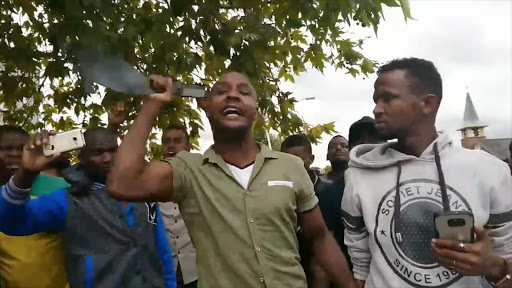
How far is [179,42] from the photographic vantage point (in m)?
4.20

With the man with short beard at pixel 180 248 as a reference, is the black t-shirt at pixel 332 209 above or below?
above

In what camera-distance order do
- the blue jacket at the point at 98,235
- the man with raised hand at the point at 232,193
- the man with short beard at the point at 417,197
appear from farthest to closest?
the blue jacket at the point at 98,235 < the man with raised hand at the point at 232,193 < the man with short beard at the point at 417,197

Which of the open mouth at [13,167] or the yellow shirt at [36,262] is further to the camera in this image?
the open mouth at [13,167]

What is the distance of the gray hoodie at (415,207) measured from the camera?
2.03 metres

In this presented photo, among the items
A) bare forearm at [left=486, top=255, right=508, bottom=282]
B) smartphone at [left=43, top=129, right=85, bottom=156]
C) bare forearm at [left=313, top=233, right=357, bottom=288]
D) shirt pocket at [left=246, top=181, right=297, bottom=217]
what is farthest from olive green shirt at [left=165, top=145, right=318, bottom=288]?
bare forearm at [left=486, top=255, right=508, bottom=282]

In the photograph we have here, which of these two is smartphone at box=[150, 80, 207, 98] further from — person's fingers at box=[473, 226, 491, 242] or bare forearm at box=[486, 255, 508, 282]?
bare forearm at box=[486, 255, 508, 282]

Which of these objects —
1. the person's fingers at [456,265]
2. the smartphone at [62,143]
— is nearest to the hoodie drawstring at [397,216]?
the person's fingers at [456,265]

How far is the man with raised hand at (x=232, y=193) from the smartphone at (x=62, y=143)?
32cm

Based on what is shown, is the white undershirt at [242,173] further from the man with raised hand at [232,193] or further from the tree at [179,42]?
the tree at [179,42]

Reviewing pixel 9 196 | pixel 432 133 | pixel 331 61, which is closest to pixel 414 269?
pixel 432 133

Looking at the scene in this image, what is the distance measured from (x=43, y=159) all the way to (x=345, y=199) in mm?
1256

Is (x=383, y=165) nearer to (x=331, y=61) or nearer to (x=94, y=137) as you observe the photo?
(x=94, y=137)

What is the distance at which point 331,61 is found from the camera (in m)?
5.50

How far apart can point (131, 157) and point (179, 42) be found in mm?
2264
